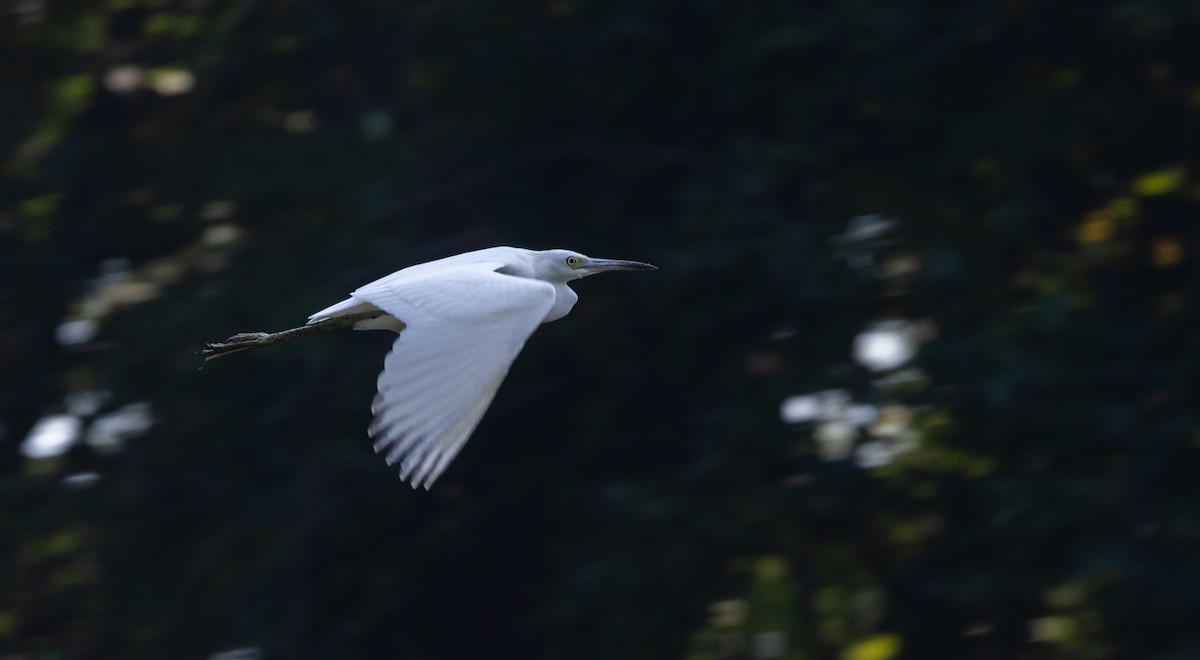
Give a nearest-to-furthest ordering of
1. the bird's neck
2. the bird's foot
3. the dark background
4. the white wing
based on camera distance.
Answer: the white wing → the bird's neck → the bird's foot → the dark background

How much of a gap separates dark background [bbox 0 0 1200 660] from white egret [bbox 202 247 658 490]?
5.02 ft

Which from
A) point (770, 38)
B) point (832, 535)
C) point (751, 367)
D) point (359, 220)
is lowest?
point (832, 535)

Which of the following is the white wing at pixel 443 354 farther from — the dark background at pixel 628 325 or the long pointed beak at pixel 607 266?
the dark background at pixel 628 325

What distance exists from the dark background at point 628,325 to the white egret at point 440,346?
60.2 inches

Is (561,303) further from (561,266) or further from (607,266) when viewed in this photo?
(607,266)

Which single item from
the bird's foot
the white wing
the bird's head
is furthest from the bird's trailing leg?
the bird's head

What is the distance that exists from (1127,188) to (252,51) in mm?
3318

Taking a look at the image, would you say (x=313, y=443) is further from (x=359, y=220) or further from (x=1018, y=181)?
(x=1018, y=181)

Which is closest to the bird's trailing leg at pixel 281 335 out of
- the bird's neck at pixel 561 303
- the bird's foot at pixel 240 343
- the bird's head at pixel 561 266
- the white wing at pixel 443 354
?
the bird's foot at pixel 240 343

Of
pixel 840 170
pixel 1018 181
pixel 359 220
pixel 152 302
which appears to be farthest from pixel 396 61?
pixel 1018 181

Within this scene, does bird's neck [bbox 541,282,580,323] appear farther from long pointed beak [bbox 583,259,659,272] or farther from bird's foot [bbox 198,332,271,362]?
bird's foot [bbox 198,332,271,362]

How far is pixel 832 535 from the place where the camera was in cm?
536

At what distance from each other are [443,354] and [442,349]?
0.01m

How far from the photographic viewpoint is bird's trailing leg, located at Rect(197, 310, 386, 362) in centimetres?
404
